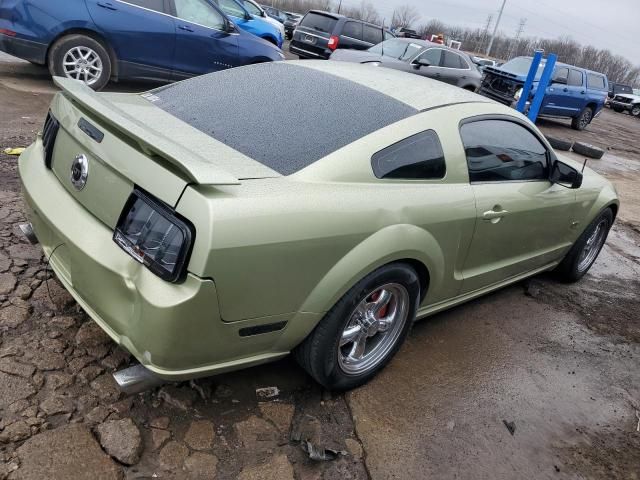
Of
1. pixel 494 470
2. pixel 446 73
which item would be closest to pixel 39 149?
pixel 494 470

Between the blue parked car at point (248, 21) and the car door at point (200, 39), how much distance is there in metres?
2.37

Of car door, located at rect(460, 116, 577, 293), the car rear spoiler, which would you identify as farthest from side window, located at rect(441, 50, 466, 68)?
the car rear spoiler

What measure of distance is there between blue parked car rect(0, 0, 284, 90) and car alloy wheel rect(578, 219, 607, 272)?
5775 mm

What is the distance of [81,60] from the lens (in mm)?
7035

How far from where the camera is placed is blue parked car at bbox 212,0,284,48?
1081 centimetres

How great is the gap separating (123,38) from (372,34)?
1007 cm

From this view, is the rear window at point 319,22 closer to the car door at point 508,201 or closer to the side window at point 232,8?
the side window at point 232,8

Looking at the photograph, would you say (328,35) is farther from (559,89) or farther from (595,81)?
(595,81)

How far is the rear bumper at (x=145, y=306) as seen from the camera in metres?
1.99

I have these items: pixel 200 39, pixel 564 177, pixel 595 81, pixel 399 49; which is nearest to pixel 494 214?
pixel 564 177

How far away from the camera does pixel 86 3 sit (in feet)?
22.6

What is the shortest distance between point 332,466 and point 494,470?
77 centimetres

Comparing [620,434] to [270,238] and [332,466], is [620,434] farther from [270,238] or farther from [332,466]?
[270,238]

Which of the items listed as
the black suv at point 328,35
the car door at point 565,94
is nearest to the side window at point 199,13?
the black suv at point 328,35
